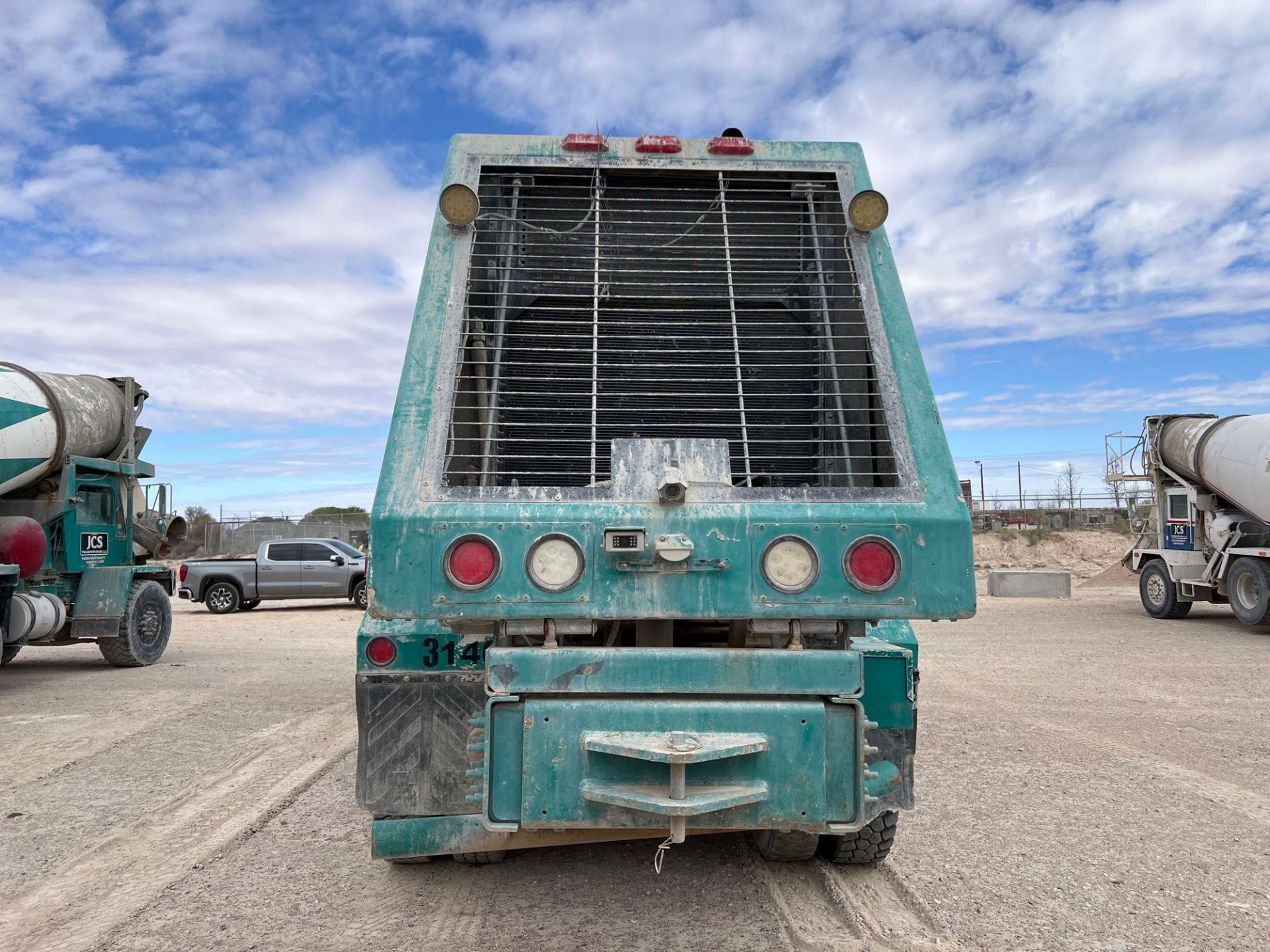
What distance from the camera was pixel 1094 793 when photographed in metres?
5.42

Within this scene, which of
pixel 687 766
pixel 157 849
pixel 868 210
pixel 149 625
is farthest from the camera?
pixel 149 625

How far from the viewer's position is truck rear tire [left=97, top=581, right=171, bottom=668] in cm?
1114

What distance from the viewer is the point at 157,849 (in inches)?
177

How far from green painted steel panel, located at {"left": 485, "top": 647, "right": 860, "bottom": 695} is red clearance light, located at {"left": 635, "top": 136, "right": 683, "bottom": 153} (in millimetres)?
2282

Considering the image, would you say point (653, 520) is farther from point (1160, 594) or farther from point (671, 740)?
point (1160, 594)

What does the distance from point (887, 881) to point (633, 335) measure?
101 inches

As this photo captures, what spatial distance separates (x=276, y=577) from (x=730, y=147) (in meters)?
18.4

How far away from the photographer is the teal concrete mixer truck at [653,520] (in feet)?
9.52

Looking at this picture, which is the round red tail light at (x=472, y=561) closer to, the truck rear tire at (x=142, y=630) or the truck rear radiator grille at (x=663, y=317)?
the truck rear radiator grille at (x=663, y=317)

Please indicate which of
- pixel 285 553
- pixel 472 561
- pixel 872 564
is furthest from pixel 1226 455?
pixel 285 553

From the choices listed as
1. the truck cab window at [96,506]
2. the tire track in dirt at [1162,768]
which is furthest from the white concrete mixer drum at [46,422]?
the tire track in dirt at [1162,768]

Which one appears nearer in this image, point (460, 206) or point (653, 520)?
point (653, 520)

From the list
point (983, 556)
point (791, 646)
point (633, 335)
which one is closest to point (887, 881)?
point (791, 646)

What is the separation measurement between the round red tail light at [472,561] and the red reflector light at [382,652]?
81 cm
